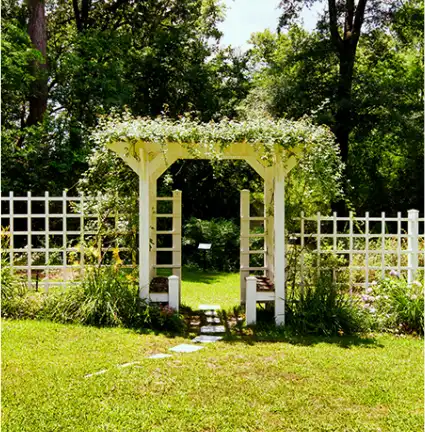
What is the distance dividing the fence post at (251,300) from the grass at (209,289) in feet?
4.34

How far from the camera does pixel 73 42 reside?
13453 mm

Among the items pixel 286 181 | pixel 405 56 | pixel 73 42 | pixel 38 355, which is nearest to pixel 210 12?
pixel 73 42

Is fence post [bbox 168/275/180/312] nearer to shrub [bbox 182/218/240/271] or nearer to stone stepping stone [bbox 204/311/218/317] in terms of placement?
stone stepping stone [bbox 204/311/218/317]

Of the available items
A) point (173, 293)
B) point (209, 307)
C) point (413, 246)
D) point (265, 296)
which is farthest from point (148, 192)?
point (413, 246)

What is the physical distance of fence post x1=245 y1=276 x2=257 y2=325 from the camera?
234 inches

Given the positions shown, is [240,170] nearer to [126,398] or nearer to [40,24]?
[40,24]

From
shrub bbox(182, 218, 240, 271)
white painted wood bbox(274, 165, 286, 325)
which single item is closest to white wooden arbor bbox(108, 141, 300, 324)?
white painted wood bbox(274, 165, 286, 325)

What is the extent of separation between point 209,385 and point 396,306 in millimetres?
3172

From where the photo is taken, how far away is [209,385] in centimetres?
379

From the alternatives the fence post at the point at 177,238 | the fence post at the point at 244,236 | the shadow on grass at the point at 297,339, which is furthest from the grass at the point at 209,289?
the shadow on grass at the point at 297,339

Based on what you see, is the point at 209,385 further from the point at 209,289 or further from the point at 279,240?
the point at 209,289

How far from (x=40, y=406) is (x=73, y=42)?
1206 centimetres

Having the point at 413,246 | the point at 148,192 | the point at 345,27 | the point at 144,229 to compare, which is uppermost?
the point at 345,27

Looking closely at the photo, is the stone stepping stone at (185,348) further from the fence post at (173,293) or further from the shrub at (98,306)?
the fence post at (173,293)
